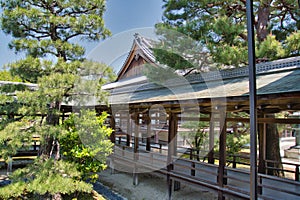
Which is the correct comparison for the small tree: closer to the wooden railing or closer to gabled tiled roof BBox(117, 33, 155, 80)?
the wooden railing

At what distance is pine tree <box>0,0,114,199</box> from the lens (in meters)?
4.67

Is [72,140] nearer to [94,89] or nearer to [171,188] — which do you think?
[94,89]

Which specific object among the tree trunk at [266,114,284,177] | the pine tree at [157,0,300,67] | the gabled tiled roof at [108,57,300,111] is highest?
the pine tree at [157,0,300,67]

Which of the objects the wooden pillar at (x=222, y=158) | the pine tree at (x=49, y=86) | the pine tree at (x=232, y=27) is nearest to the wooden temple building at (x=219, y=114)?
the wooden pillar at (x=222, y=158)

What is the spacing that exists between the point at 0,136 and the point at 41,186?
123 centimetres

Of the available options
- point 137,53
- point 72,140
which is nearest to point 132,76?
point 137,53

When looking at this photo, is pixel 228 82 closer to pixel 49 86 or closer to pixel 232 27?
pixel 232 27

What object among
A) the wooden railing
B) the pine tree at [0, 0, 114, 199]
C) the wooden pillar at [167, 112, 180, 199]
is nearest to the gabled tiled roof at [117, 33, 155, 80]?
the wooden railing

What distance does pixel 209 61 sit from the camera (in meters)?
6.94

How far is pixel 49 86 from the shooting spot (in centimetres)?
471

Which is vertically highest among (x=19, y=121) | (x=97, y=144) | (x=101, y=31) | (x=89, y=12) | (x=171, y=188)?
(x=89, y=12)

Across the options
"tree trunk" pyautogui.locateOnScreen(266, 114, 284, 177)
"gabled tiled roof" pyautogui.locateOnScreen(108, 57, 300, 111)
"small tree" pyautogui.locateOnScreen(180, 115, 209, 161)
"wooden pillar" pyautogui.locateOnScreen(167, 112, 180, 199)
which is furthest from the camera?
"small tree" pyautogui.locateOnScreen(180, 115, 209, 161)

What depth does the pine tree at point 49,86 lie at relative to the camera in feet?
15.3

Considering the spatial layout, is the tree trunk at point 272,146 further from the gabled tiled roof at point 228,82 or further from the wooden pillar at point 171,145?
the wooden pillar at point 171,145
